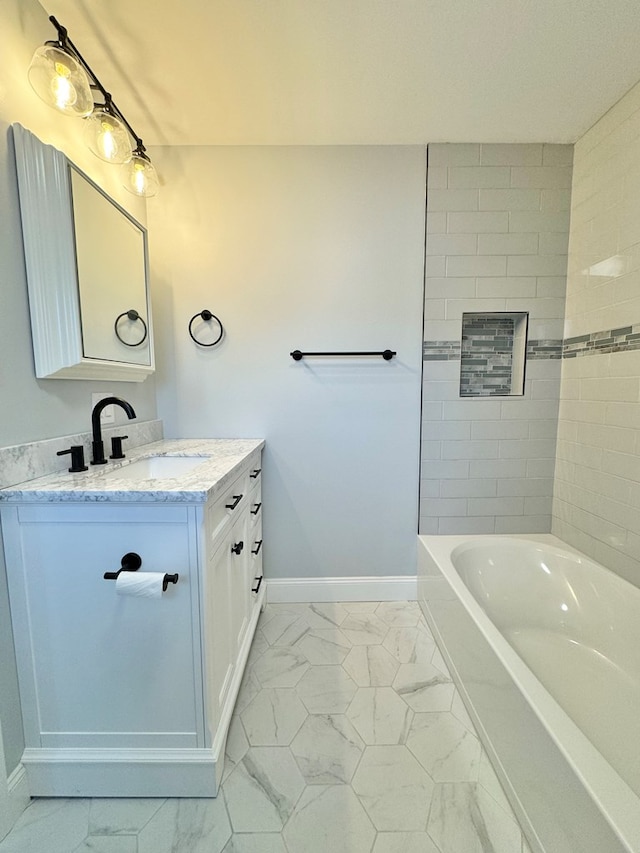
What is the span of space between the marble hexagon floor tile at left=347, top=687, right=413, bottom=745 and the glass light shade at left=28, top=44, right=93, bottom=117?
232 centimetres

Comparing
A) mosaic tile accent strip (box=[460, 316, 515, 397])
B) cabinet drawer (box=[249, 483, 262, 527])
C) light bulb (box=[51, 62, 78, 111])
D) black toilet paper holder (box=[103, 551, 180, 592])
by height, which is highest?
light bulb (box=[51, 62, 78, 111])

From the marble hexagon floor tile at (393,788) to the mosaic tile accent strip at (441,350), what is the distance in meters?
1.68

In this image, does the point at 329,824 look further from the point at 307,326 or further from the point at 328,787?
the point at 307,326

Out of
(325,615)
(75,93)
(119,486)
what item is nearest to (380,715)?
(325,615)

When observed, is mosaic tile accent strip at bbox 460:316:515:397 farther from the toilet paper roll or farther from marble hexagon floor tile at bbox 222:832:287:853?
marble hexagon floor tile at bbox 222:832:287:853

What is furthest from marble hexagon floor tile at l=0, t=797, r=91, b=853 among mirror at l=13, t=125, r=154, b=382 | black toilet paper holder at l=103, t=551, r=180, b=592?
mirror at l=13, t=125, r=154, b=382

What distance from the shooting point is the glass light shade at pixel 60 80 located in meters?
1.03

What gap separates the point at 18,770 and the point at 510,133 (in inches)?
124

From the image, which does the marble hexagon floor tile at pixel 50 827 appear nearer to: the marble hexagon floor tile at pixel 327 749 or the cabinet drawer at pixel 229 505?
the marble hexagon floor tile at pixel 327 749

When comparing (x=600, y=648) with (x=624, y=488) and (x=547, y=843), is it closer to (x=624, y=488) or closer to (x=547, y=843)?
(x=624, y=488)

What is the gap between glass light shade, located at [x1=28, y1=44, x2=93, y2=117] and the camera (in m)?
1.03

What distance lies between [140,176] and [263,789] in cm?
238

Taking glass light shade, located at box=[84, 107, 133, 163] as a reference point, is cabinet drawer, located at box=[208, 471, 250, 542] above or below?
below

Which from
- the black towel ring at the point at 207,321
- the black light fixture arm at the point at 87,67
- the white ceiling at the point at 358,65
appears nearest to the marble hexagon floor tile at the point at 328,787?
the black towel ring at the point at 207,321
